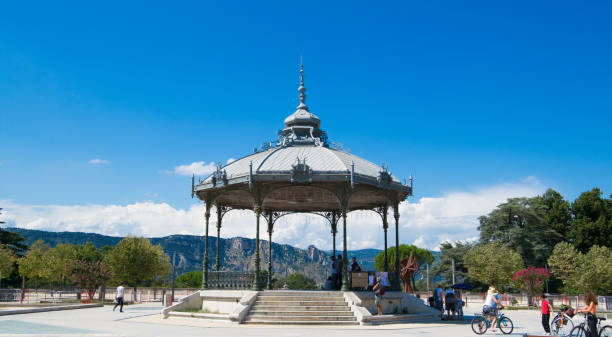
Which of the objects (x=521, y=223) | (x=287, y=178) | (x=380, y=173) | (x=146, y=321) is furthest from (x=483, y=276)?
(x=146, y=321)

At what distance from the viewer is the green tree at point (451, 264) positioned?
60375 millimetres

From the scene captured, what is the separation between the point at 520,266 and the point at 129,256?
1352 inches

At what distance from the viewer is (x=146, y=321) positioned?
789 inches

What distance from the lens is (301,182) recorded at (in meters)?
21.2

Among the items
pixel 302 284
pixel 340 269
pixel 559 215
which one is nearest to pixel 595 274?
pixel 559 215

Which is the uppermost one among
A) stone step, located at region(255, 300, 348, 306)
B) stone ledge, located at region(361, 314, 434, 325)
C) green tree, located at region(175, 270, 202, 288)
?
stone step, located at region(255, 300, 348, 306)

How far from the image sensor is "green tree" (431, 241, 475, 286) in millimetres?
60375

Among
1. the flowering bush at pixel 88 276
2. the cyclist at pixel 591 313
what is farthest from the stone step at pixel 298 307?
the flowering bush at pixel 88 276

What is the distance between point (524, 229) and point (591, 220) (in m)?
9.16

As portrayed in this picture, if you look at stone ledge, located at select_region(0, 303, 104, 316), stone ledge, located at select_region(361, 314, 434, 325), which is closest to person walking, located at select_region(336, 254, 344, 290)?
stone ledge, located at select_region(361, 314, 434, 325)

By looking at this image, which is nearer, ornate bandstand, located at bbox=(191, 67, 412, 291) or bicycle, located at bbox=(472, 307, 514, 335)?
bicycle, located at bbox=(472, 307, 514, 335)

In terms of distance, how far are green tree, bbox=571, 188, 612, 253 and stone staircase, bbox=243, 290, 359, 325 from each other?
149 feet

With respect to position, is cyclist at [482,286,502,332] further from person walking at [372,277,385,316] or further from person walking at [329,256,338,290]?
person walking at [329,256,338,290]

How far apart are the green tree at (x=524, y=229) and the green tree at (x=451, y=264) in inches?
124
